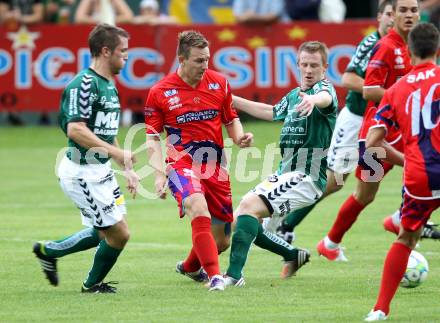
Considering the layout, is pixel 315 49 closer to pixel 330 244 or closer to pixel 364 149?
pixel 364 149

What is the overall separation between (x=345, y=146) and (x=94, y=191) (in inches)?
154

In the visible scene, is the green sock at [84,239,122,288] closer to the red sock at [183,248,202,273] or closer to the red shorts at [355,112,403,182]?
the red sock at [183,248,202,273]

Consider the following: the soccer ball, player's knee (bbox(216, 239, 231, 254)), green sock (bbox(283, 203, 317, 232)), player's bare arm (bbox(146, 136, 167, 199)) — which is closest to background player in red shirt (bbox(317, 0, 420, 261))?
green sock (bbox(283, 203, 317, 232))

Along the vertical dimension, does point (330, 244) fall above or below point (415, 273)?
below

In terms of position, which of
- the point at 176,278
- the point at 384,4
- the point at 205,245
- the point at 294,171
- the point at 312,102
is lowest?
the point at 176,278

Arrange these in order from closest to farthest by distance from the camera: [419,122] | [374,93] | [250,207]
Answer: [419,122]
[250,207]
[374,93]

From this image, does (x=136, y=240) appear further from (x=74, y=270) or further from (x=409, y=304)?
(x=409, y=304)

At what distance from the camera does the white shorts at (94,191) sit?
29.9ft

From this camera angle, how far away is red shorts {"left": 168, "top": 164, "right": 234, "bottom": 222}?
31.3 ft

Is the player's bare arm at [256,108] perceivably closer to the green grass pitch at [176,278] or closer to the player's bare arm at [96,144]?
the green grass pitch at [176,278]

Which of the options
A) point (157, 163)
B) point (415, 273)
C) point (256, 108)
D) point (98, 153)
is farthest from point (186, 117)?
point (415, 273)

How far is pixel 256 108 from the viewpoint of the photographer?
33.7 feet

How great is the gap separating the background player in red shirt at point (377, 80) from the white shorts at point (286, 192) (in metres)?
1.43

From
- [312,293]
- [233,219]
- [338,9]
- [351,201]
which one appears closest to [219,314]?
[312,293]
